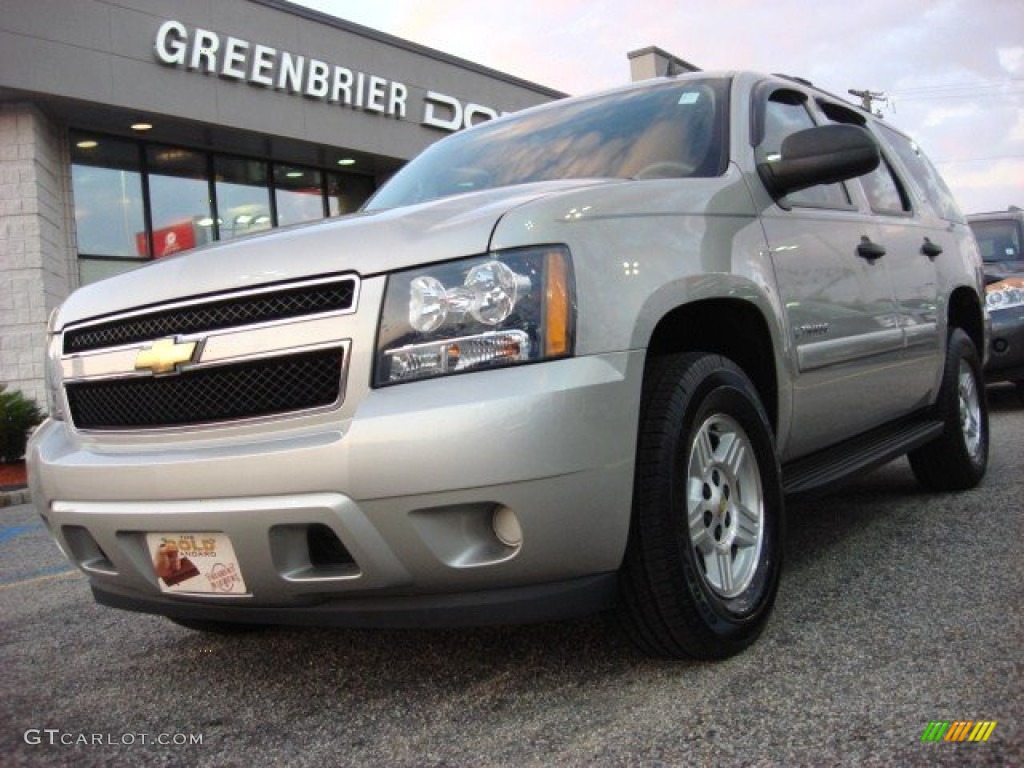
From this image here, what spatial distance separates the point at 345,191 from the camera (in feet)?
57.9

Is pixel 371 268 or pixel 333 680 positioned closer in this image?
pixel 371 268

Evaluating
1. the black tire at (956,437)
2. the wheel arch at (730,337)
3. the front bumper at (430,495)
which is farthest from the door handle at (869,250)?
the front bumper at (430,495)

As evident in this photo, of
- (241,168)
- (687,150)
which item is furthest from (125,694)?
(241,168)

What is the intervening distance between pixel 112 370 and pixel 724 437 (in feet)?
5.62

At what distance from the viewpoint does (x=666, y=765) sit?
209cm

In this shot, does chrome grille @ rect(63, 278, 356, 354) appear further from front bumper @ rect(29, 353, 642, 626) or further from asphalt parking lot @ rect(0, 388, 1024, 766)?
asphalt parking lot @ rect(0, 388, 1024, 766)

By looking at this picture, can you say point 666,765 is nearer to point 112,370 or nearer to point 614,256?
point 614,256

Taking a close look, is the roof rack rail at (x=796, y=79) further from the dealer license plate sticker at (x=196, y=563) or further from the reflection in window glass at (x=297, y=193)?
A: the reflection in window glass at (x=297, y=193)

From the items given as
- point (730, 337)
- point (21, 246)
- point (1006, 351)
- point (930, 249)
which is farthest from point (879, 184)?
point (21, 246)

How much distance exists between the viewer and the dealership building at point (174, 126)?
41.4 ft

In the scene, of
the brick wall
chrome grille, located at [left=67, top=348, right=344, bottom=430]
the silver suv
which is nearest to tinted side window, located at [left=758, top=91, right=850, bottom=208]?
the silver suv

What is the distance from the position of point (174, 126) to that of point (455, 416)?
521 inches

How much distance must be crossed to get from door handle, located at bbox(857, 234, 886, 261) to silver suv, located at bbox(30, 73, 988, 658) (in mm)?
647

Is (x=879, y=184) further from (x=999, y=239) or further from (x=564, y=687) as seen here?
(x=999, y=239)
